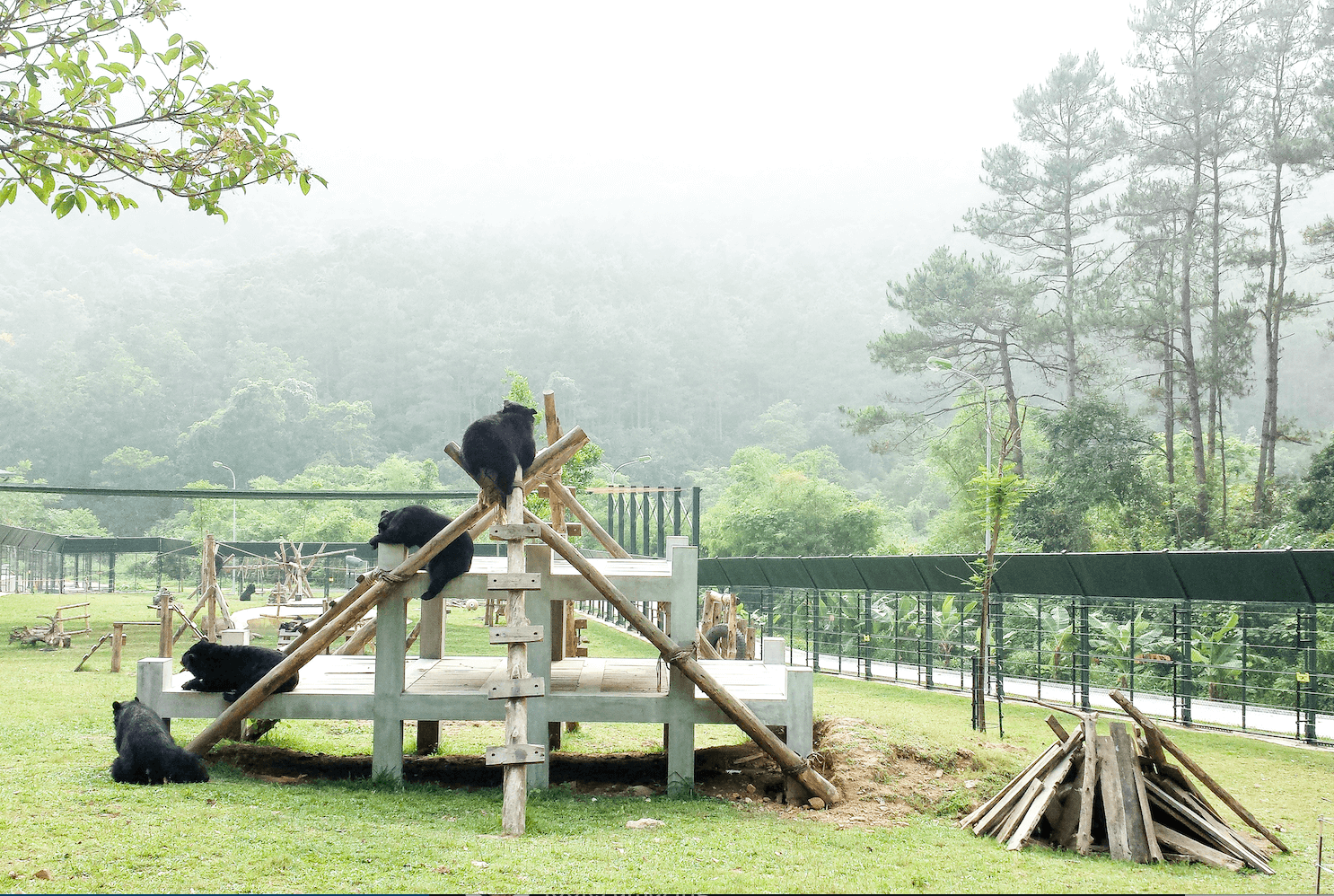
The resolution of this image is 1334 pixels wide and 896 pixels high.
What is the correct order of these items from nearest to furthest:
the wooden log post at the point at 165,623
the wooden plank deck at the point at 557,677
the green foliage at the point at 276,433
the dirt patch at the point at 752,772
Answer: the dirt patch at the point at 752,772, the wooden plank deck at the point at 557,677, the wooden log post at the point at 165,623, the green foliage at the point at 276,433

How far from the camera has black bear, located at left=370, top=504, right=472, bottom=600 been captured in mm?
8953

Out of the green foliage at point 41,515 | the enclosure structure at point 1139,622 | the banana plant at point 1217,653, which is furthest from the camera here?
the green foliage at point 41,515

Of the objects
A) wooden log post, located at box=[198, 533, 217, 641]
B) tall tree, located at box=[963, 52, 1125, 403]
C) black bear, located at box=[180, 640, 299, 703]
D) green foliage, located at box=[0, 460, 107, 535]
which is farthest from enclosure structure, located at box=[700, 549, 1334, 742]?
green foliage, located at box=[0, 460, 107, 535]

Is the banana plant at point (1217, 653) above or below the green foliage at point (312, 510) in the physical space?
below

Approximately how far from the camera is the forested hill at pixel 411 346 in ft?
291

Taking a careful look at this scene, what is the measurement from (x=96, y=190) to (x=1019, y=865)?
23.0ft

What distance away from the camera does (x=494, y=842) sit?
6.54 meters

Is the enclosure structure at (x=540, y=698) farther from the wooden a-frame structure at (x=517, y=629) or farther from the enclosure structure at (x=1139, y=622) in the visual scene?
the enclosure structure at (x=1139, y=622)

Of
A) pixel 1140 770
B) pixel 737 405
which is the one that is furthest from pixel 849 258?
pixel 1140 770

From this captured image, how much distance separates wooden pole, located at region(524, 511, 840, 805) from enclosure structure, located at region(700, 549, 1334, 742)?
14.6ft

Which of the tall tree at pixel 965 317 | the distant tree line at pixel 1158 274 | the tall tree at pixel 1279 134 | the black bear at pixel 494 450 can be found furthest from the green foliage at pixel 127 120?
the tall tree at pixel 965 317

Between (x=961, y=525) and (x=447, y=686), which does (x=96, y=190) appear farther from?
(x=961, y=525)

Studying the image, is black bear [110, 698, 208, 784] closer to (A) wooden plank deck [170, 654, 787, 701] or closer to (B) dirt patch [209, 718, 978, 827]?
(B) dirt patch [209, 718, 978, 827]

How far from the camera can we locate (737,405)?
104 metres
